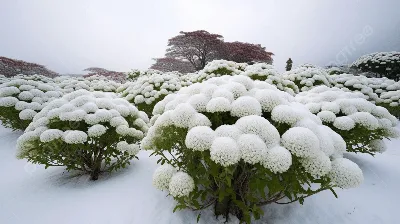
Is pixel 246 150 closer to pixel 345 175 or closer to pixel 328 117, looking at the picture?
pixel 345 175

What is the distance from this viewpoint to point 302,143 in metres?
2.07

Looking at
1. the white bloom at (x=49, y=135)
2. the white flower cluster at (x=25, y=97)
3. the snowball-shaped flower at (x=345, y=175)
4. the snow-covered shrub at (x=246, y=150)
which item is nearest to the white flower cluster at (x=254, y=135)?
the snow-covered shrub at (x=246, y=150)

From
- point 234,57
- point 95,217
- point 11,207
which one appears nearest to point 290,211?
point 95,217

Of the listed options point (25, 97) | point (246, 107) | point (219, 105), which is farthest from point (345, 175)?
point (25, 97)

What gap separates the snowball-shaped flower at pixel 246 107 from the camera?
249cm

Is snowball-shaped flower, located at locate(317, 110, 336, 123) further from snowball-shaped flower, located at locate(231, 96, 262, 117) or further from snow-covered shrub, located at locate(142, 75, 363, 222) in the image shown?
snowball-shaped flower, located at locate(231, 96, 262, 117)

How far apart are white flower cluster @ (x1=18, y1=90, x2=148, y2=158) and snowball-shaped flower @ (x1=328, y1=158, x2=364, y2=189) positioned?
133 inches

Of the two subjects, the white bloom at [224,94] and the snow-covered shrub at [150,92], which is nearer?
the white bloom at [224,94]

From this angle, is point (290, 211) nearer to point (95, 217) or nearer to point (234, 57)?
point (95, 217)

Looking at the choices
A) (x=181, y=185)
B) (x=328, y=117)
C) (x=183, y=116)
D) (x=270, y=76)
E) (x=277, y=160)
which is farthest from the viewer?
(x=270, y=76)

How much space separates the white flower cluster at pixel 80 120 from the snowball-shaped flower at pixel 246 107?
95.1 inches

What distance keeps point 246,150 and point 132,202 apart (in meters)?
2.33

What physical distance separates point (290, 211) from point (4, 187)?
18.2ft

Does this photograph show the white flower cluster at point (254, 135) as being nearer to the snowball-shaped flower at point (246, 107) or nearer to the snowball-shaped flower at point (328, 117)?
the snowball-shaped flower at point (246, 107)
